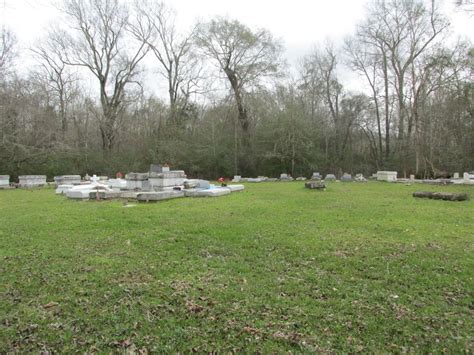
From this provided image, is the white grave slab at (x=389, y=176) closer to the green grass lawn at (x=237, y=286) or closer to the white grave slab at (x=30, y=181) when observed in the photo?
the green grass lawn at (x=237, y=286)

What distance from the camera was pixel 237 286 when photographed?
3.81m

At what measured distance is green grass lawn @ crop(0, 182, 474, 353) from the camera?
2.79 metres

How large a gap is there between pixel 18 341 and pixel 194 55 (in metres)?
Answer: 28.0

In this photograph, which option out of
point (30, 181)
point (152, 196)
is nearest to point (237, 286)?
point (152, 196)

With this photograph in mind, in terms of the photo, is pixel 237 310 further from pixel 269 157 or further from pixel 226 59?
pixel 226 59

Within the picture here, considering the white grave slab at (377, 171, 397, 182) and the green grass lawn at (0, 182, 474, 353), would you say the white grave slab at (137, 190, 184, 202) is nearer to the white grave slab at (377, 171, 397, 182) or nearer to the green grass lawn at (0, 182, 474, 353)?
the green grass lawn at (0, 182, 474, 353)

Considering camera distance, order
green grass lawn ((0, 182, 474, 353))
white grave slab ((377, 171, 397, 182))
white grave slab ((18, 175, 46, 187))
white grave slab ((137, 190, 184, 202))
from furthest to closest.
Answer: white grave slab ((377, 171, 397, 182)) → white grave slab ((18, 175, 46, 187)) → white grave slab ((137, 190, 184, 202)) → green grass lawn ((0, 182, 474, 353))

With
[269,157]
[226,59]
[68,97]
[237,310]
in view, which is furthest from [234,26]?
[237,310]

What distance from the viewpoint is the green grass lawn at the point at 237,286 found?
279 cm

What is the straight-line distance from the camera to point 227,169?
25984mm

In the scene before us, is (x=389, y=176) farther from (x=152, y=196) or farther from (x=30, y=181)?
(x=30, y=181)

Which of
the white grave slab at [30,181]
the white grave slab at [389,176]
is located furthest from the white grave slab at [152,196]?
the white grave slab at [389,176]

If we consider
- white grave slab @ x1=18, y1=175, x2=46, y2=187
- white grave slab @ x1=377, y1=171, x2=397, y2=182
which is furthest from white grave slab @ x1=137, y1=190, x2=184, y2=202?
white grave slab @ x1=377, y1=171, x2=397, y2=182

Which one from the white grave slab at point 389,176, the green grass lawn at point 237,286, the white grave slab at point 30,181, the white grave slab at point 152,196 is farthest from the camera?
the white grave slab at point 389,176
